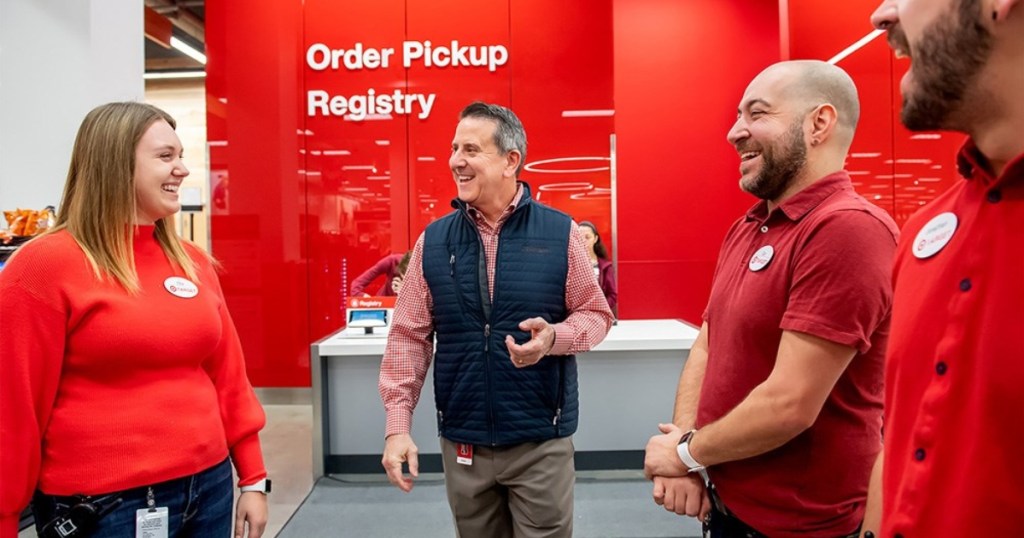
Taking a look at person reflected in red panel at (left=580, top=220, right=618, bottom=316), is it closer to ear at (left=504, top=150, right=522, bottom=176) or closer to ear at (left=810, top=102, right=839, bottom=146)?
ear at (left=504, top=150, right=522, bottom=176)

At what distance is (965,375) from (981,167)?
0.90 ft

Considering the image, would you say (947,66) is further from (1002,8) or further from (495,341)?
(495,341)

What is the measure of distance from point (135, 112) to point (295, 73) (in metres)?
4.97

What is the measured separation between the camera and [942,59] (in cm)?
74

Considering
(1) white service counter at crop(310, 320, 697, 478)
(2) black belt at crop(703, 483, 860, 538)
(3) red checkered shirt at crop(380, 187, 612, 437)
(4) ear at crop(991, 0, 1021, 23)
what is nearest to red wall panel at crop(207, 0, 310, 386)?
(1) white service counter at crop(310, 320, 697, 478)

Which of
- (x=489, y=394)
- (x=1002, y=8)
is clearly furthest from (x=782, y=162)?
(x=489, y=394)

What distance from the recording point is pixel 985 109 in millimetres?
751

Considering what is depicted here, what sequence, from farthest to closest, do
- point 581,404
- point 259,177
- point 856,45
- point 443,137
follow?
point 443,137, point 259,177, point 856,45, point 581,404

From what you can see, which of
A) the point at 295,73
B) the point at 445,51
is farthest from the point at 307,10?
the point at 445,51

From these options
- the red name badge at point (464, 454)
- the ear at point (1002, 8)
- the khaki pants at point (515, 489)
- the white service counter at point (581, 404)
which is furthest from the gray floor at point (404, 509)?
the ear at point (1002, 8)

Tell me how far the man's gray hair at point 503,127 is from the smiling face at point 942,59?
44.8 inches

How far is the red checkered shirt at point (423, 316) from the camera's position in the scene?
5.89 ft

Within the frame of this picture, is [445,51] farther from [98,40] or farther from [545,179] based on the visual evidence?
[98,40]

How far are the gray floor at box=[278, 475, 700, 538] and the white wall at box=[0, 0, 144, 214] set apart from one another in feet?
7.75
